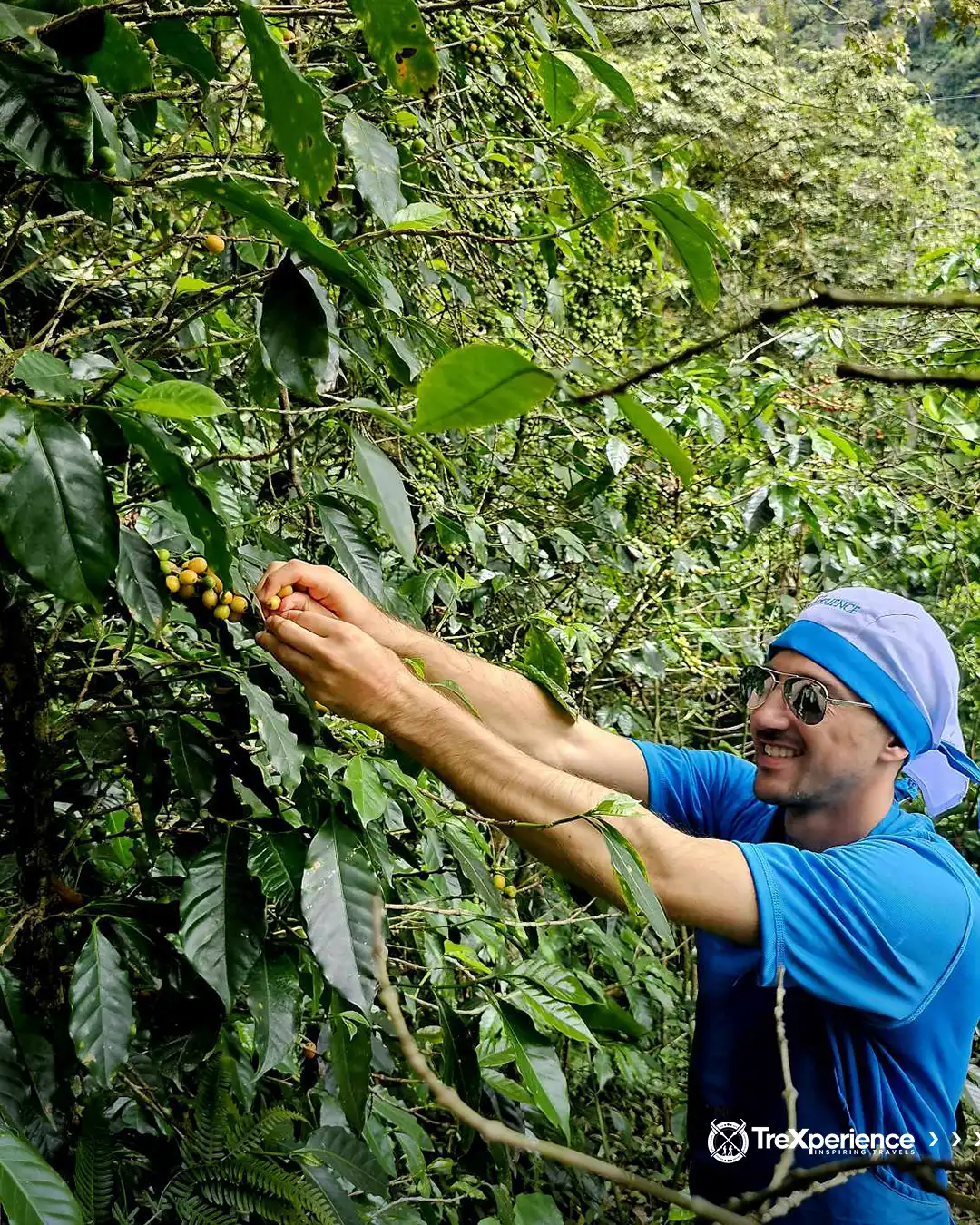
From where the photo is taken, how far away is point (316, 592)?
139 centimetres

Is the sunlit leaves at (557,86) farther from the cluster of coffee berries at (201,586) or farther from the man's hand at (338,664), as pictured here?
the cluster of coffee berries at (201,586)

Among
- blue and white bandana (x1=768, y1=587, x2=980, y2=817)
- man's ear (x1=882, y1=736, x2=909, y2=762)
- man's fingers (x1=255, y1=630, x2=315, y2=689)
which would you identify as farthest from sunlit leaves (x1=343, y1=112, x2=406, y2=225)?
man's ear (x1=882, y1=736, x2=909, y2=762)

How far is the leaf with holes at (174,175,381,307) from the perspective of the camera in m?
0.71

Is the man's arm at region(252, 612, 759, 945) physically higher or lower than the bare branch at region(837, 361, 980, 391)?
lower

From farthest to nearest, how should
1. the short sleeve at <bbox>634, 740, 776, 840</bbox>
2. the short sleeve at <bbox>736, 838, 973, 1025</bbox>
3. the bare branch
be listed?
the short sleeve at <bbox>634, 740, 776, 840</bbox> < the short sleeve at <bbox>736, 838, 973, 1025</bbox> < the bare branch

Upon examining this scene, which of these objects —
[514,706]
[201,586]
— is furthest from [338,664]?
[514,706]

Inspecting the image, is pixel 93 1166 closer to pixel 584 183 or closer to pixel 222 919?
pixel 222 919

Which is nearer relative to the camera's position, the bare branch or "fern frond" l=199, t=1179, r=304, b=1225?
the bare branch

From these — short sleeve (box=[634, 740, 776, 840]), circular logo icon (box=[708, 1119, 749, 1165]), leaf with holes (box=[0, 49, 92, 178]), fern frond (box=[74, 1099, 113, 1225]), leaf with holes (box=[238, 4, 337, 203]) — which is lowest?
circular logo icon (box=[708, 1119, 749, 1165])

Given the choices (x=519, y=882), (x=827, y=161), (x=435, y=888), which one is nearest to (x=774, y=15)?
(x=827, y=161)

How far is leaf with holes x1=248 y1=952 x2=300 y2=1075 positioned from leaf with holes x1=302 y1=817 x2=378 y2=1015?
13 centimetres

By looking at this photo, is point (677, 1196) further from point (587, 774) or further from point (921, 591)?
point (921, 591)

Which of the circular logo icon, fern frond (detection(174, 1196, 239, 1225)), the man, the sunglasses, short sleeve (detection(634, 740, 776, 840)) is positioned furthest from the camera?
short sleeve (detection(634, 740, 776, 840))

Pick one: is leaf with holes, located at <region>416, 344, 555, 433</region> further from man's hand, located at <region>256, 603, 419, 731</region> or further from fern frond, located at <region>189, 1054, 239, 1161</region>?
fern frond, located at <region>189, 1054, 239, 1161</region>
